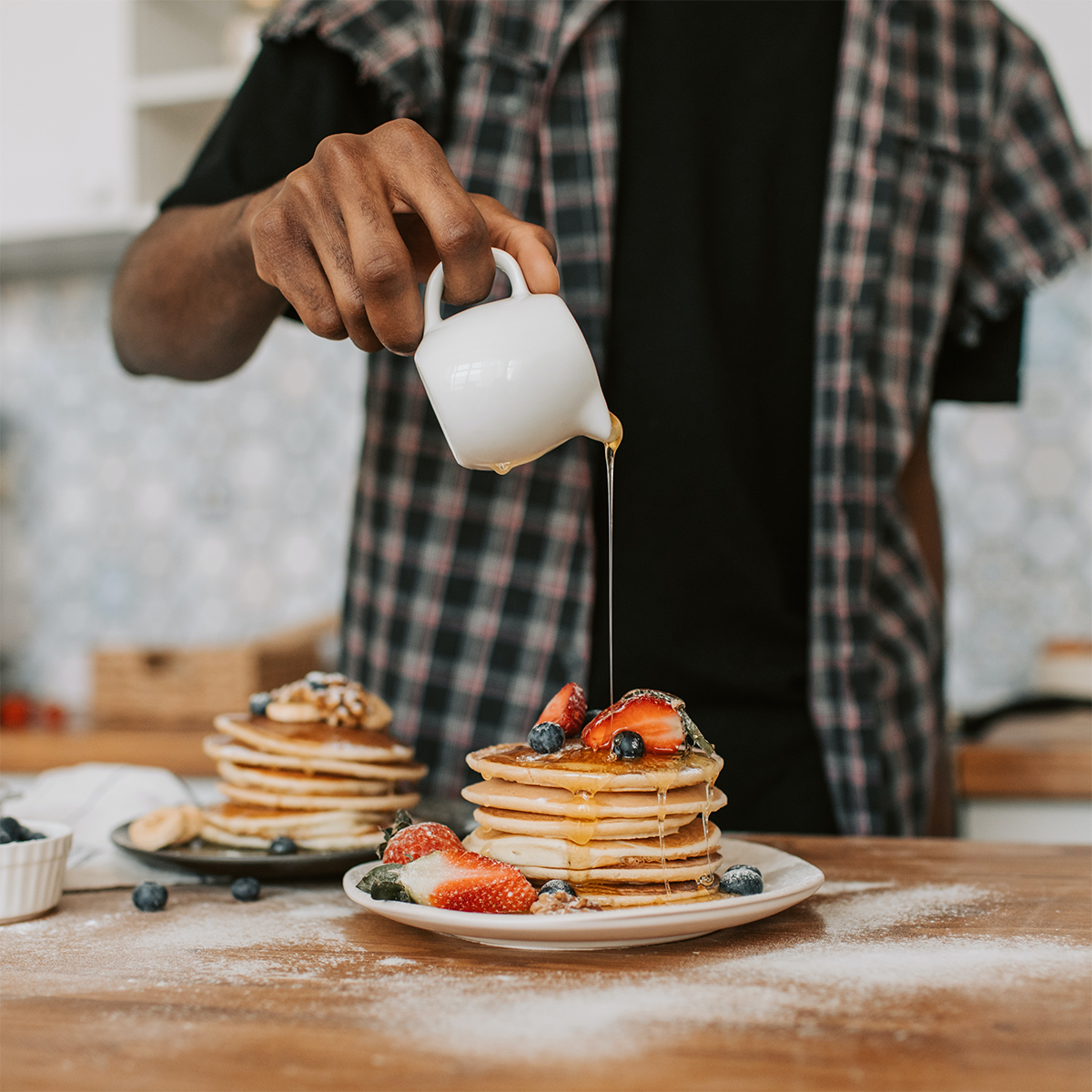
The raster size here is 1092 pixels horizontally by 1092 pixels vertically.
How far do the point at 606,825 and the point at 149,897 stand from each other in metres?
0.35

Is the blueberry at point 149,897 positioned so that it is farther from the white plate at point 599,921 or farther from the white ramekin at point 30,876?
the white plate at point 599,921

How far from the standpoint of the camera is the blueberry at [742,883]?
0.78 m

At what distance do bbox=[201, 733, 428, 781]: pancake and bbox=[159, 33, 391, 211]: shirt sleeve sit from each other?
0.58m

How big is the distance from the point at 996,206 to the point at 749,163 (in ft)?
1.33

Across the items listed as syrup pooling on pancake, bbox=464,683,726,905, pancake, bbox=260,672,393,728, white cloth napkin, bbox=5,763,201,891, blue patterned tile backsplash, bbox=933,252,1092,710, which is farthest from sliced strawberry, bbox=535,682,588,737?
blue patterned tile backsplash, bbox=933,252,1092,710

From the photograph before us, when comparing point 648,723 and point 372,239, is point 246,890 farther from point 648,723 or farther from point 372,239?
point 372,239

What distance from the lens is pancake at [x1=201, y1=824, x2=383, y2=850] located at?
3.21ft

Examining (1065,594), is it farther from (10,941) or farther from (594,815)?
(10,941)

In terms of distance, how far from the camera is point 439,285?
83cm

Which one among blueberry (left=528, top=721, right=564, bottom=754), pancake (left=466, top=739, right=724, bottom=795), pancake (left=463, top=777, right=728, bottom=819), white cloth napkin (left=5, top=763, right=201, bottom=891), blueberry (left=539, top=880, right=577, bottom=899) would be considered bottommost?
white cloth napkin (left=5, top=763, right=201, bottom=891)

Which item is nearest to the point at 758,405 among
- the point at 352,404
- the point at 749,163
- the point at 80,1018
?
the point at 749,163

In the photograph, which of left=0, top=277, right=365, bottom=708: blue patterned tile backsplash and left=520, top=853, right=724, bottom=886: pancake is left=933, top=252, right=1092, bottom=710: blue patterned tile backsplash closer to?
left=0, top=277, right=365, bottom=708: blue patterned tile backsplash

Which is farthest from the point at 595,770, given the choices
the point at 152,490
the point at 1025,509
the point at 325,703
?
the point at 152,490

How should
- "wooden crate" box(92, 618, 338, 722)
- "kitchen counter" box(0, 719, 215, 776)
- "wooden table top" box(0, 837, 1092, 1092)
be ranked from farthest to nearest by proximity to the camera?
"wooden crate" box(92, 618, 338, 722) → "kitchen counter" box(0, 719, 215, 776) → "wooden table top" box(0, 837, 1092, 1092)
